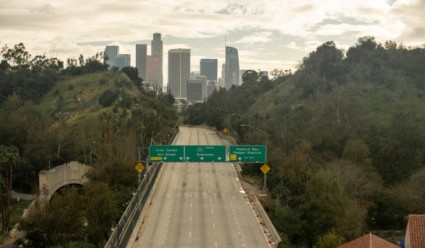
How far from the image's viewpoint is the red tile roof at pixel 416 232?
41.1m

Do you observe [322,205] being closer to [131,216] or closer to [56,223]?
[131,216]

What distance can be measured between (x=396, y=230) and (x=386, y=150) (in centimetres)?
1553

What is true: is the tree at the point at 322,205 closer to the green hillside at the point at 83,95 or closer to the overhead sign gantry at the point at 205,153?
the overhead sign gantry at the point at 205,153

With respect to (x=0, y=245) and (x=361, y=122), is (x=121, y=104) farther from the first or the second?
(x=0, y=245)

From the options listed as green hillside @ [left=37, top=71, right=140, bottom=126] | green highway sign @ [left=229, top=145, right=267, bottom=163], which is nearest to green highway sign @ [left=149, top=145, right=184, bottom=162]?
green highway sign @ [left=229, top=145, right=267, bottom=163]

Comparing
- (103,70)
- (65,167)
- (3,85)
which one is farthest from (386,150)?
(103,70)

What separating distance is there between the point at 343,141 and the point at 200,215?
117 feet

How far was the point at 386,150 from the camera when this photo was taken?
74062 mm

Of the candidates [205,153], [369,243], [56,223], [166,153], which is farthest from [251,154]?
[369,243]

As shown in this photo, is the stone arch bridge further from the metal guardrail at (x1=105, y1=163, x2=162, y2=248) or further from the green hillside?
the green hillside

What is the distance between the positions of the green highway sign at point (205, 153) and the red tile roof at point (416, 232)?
23470mm

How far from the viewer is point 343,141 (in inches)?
3150

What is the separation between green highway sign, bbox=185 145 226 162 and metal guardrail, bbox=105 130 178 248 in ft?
19.5

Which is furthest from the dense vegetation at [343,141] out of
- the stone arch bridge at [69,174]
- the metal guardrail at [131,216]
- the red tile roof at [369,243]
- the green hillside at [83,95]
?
the green hillside at [83,95]
